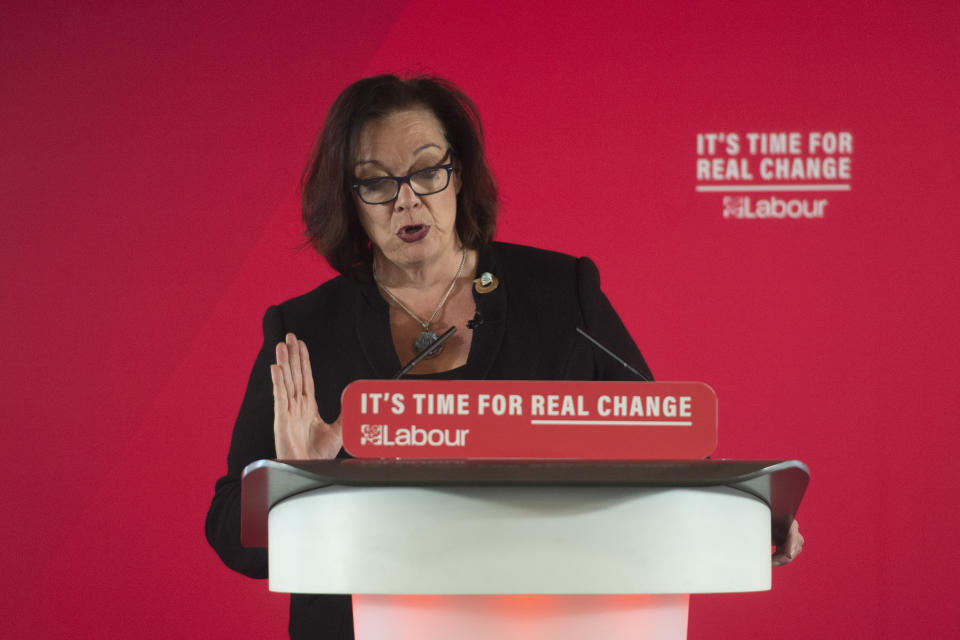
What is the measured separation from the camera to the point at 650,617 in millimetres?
899

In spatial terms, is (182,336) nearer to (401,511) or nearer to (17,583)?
(17,583)

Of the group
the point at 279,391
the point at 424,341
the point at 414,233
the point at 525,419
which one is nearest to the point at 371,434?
the point at 525,419

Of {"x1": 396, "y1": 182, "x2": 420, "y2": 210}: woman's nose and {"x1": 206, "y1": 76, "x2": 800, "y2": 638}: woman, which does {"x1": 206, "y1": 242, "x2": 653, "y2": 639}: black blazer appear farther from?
{"x1": 396, "y1": 182, "x2": 420, "y2": 210}: woman's nose

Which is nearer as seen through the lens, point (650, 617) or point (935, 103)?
point (650, 617)

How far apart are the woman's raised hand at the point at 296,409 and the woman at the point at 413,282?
298 mm

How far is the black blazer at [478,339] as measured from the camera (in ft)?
5.39

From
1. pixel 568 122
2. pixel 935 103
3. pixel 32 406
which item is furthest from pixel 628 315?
pixel 32 406

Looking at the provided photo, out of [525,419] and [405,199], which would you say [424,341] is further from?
[525,419]

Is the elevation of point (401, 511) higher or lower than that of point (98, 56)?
lower

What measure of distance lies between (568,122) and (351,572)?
2341 millimetres

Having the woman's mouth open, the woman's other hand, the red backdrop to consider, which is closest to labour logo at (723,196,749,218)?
the red backdrop

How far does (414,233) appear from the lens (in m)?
1.77

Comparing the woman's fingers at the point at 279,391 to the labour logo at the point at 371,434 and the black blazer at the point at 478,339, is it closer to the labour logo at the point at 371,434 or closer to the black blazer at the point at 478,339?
the black blazer at the point at 478,339

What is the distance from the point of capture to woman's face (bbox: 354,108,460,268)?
1769 mm
